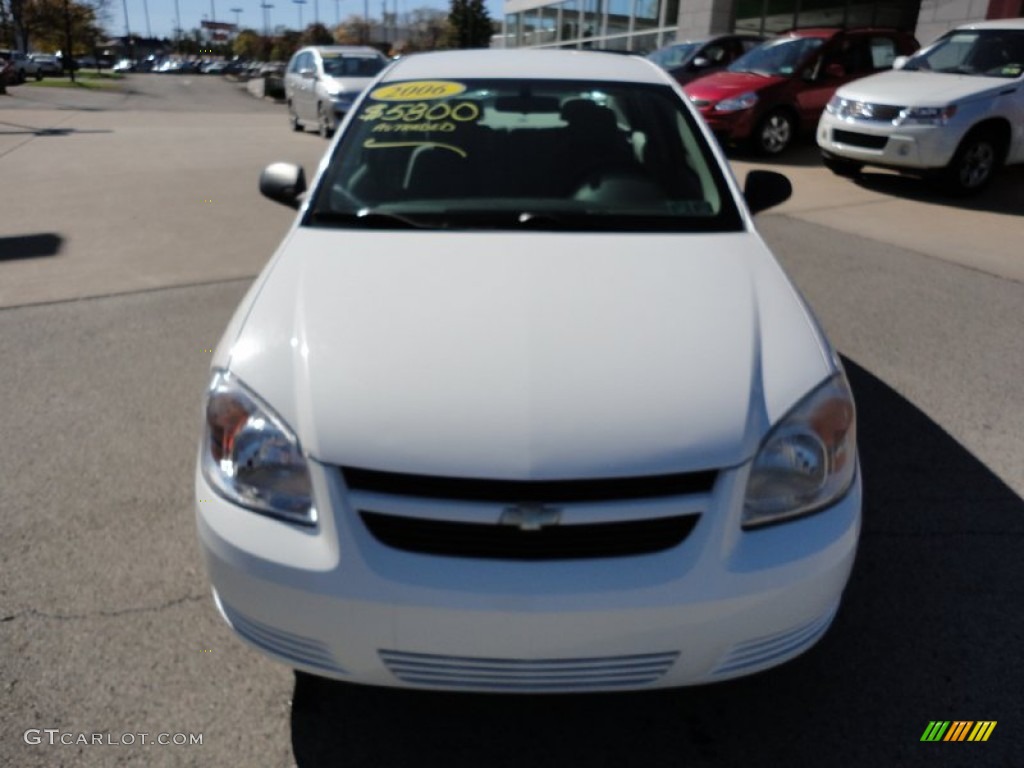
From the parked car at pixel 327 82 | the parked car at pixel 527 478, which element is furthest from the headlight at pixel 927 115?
the parked car at pixel 327 82

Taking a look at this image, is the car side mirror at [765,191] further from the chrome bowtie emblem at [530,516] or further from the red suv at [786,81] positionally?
the red suv at [786,81]

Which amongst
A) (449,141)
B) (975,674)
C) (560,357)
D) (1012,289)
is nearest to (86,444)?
(449,141)

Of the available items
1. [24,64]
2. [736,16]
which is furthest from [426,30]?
[736,16]

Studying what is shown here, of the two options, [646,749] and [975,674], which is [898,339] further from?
[646,749]

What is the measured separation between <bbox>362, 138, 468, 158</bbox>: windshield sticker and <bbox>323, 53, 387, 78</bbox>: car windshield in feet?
42.9

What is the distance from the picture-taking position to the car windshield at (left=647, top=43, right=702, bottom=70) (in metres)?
14.6

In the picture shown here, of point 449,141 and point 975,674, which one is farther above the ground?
point 449,141

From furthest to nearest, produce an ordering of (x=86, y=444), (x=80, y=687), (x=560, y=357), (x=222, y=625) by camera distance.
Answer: (x=86, y=444)
(x=222, y=625)
(x=80, y=687)
(x=560, y=357)

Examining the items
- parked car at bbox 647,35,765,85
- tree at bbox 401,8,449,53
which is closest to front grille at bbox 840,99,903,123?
parked car at bbox 647,35,765,85

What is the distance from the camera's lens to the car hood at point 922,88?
29.3ft

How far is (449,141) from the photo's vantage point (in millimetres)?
3299

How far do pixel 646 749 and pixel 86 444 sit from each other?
110 inches

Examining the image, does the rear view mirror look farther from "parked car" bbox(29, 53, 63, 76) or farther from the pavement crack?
"parked car" bbox(29, 53, 63, 76)

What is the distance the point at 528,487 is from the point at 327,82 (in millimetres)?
14489
